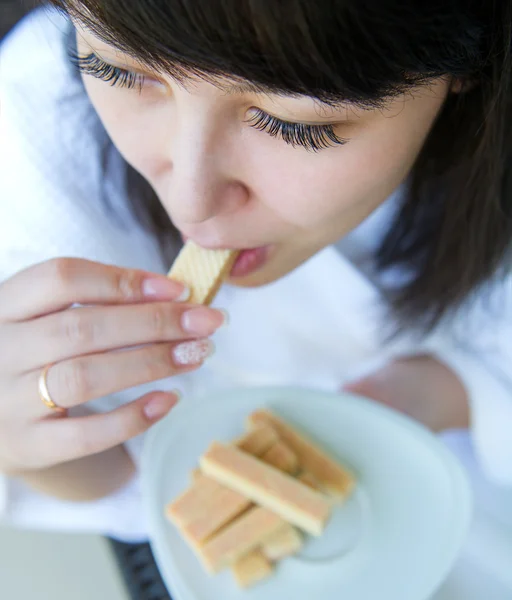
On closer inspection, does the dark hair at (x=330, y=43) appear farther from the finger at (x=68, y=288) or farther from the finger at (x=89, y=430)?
the finger at (x=89, y=430)

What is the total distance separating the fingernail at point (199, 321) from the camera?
558 millimetres

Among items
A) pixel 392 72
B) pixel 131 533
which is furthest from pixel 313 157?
pixel 131 533

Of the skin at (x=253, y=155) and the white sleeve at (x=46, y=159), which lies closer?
the skin at (x=253, y=155)

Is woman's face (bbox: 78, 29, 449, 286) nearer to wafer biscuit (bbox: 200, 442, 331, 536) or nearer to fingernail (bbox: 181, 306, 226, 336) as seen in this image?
fingernail (bbox: 181, 306, 226, 336)

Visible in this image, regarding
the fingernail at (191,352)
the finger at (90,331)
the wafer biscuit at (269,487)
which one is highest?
the finger at (90,331)

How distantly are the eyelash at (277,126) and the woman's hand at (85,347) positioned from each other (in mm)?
176

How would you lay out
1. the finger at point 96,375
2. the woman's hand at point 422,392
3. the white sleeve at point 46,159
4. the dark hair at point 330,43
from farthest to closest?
the woman's hand at point 422,392 < the white sleeve at point 46,159 < the finger at point 96,375 < the dark hair at point 330,43

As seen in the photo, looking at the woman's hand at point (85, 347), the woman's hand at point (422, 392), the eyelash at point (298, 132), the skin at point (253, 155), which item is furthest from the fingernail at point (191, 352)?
the woman's hand at point (422, 392)

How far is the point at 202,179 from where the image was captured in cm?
46

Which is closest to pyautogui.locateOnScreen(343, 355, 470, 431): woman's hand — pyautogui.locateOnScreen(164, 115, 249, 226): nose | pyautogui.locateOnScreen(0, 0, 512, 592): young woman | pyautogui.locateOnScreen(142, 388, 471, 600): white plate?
pyautogui.locateOnScreen(0, 0, 512, 592): young woman

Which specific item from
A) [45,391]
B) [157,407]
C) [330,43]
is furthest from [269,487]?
[330,43]

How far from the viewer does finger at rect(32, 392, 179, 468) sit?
561mm

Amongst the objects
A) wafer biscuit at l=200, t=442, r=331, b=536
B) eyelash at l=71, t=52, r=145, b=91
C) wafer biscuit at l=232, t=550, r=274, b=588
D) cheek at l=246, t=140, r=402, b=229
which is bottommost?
wafer biscuit at l=232, t=550, r=274, b=588

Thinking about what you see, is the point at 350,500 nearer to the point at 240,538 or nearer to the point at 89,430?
the point at 240,538
